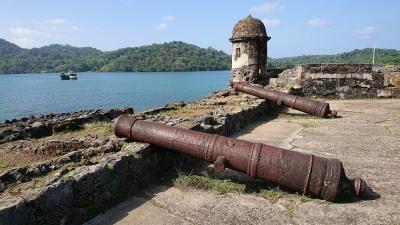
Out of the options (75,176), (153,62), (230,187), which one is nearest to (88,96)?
(230,187)

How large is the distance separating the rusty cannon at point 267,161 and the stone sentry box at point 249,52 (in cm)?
1163

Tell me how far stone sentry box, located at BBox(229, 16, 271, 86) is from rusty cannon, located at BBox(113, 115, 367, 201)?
1163 cm

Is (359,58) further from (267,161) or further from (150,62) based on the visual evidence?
(267,161)

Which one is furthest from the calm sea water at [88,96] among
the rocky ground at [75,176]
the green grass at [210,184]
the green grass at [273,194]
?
the green grass at [273,194]

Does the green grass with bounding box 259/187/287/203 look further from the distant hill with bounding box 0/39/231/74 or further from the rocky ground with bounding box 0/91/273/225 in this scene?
the distant hill with bounding box 0/39/231/74

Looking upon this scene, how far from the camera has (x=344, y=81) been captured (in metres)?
13.6

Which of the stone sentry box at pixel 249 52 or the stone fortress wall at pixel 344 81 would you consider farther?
the stone sentry box at pixel 249 52

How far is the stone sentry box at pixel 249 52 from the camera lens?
15.9 metres

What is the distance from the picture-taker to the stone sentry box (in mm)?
15922

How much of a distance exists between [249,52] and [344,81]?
4.10 metres

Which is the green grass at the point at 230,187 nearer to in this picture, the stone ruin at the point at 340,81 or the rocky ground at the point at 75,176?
the rocky ground at the point at 75,176

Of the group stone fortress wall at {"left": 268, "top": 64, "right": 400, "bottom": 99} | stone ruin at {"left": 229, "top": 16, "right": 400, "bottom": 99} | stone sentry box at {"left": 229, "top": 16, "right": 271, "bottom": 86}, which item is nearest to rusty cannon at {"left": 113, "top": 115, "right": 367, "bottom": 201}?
stone ruin at {"left": 229, "top": 16, "right": 400, "bottom": 99}

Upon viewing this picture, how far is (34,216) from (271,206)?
2.20 metres

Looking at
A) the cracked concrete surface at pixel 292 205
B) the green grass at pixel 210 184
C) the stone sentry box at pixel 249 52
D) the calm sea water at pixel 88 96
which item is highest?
the stone sentry box at pixel 249 52
